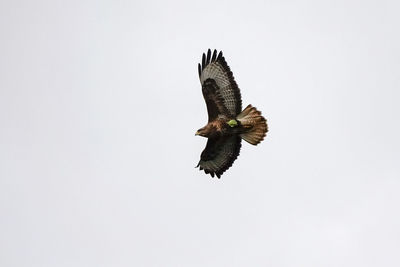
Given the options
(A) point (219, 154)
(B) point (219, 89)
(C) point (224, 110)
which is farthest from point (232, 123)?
(A) point (219, 154)

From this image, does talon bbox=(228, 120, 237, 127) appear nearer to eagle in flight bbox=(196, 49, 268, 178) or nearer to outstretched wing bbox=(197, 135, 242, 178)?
eagle in flight bbox=(196, 49, 268, 178)

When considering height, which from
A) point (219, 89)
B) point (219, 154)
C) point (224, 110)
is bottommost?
point (219, 154)

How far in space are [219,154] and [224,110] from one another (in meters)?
1.31

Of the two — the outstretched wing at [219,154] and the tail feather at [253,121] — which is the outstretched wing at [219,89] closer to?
the tail feather at [253,121]

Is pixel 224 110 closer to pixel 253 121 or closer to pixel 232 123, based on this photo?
pixel 232 123

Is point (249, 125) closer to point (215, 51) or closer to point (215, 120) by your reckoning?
point (215, 120)

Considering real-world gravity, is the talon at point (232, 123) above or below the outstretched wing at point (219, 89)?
below

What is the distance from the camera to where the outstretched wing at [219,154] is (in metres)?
18.7

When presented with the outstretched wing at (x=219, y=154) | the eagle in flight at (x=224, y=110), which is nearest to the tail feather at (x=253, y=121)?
the eagle in flight at (x=224, y=110)

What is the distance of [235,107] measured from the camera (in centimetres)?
1797

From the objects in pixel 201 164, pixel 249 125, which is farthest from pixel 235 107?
pixel 201 164

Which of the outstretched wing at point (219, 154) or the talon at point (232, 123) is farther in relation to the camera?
the outstretched wing at point (219, 154)

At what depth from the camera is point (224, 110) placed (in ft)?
59.2

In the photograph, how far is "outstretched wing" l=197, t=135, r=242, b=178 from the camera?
61.2 ft
